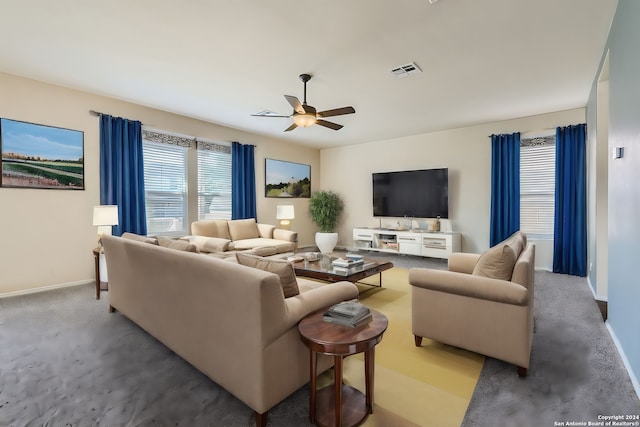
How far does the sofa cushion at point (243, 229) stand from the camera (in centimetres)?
554

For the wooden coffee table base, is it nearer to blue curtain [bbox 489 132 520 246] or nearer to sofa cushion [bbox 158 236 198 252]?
sofa cushion [bbox 158 236 198 252]

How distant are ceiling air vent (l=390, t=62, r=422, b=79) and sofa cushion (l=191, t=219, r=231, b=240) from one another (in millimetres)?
3795

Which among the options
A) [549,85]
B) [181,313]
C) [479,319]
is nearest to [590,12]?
[549,85]

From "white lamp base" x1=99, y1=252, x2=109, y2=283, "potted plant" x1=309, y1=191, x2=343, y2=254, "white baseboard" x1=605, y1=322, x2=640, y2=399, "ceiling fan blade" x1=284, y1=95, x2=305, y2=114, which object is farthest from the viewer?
"potted plant" x1=309, y1=191, x2=343, y2=254

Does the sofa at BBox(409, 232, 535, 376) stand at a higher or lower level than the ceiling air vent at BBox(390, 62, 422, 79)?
lower

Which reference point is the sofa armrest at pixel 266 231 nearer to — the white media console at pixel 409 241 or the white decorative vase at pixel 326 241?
the white decorative vase at pixel 326 241

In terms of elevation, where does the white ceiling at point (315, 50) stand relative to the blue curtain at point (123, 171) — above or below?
above

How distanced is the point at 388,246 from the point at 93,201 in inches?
211

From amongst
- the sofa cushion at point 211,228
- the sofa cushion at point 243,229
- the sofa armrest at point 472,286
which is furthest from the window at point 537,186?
the sofa cushion at point 211,228

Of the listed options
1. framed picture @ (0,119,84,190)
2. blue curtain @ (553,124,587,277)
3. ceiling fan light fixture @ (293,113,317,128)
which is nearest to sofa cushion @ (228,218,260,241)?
framed picture @ (0,119,84,190)

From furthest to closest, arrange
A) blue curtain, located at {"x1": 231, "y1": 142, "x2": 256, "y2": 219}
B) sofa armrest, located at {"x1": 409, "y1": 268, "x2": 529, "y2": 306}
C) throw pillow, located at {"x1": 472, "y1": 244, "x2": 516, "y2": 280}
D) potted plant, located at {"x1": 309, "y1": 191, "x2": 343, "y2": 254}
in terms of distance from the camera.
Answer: potted plant, located at {"x1": 309, "y1": 191, "x2": 343, "y2": 254}, blue curtain, located at {"x1": 231, "y1": 142, "x2": 256, "y2": 219}, throw pillow, located at {"x1": 472, "y1": 244, "x2": 516, "y2": 280}, sofa armrest, located at {"x1": 409, "y1": 268, "x2": 529, "y2": 306}

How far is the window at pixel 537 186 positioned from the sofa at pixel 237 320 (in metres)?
4.82

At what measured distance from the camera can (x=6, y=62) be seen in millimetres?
3342

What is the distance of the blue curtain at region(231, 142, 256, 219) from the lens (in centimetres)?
607
